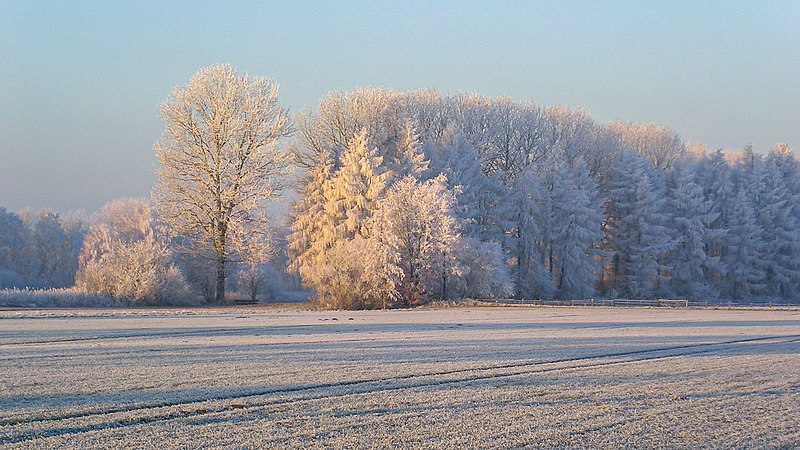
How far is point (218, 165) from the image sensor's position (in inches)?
1997

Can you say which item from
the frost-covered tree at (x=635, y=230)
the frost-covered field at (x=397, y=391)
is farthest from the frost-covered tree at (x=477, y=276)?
the frost-covered field at (x=397, y=391)

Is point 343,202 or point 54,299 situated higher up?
point 343,202

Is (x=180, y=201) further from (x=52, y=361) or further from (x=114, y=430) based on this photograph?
(x=114, y=430)

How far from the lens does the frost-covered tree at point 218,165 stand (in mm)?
50406

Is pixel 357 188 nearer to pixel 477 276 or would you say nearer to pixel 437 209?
pixel 437 209

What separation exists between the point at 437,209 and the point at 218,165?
49.1 feet

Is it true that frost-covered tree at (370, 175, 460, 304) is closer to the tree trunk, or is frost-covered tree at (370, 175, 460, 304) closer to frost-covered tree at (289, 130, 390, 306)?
frost-covered tree at (289, 130, 390, 306)

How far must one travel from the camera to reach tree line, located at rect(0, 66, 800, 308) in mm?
50375

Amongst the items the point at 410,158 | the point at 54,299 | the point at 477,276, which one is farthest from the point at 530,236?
the point at 54,299

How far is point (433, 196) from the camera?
49.8 m

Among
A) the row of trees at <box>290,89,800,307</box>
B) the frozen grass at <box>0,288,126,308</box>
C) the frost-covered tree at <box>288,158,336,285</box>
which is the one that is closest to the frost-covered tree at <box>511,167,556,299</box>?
the row of trees at <box>290,89,800,307</box>

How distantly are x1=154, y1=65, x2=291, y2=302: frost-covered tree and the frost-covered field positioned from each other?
1055 inches

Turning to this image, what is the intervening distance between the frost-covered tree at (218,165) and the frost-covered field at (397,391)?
26.8m

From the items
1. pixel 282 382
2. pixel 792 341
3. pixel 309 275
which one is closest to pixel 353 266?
pixel 309 275
